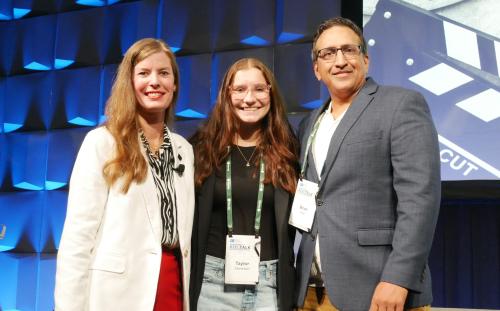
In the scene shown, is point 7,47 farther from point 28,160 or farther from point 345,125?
point 345,125

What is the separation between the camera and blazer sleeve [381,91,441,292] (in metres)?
1.68

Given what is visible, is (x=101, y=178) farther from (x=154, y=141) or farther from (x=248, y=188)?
(x=248, y=188)

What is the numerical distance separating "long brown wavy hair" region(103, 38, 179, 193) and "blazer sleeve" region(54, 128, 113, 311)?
5 cm

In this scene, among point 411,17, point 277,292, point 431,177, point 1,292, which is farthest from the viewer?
point 1,292

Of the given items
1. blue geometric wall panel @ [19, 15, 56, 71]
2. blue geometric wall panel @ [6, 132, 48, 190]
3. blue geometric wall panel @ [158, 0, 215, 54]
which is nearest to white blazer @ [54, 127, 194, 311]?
blue geometric wall panel @ [158, 0, 215, 54]

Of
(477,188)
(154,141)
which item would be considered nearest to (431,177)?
(154,141)

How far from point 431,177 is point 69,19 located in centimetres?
393

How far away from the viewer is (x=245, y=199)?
2168 mm

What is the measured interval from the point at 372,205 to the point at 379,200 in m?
0.03

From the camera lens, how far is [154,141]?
212cm

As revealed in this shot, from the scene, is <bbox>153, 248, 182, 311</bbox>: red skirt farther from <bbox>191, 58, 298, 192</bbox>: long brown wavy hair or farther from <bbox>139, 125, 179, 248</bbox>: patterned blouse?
<bbox>191, 58, 298, 192</bbox>: long brown wavy hair

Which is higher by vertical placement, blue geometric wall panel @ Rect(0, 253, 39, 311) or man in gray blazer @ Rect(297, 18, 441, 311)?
man in gray blazer @ Rect(297, 18, 441, 311)

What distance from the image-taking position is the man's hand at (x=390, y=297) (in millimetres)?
1672

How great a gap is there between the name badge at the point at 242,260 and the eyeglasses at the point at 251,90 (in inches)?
22.3
